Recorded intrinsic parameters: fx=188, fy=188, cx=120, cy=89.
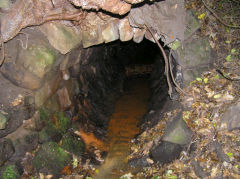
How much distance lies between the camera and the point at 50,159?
11.4 ft

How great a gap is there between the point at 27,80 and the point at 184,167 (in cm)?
299

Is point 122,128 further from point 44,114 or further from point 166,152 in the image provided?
point 44,114

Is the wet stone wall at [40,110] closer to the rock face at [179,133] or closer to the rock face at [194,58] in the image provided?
the rock face at [179,133]

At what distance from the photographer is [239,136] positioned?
2.87 meters

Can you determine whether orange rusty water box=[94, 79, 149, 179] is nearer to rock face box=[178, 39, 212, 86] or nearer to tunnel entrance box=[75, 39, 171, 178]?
tunnel entrance box=[75, 39, 171, 178]

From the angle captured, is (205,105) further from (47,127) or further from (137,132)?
(47,127)

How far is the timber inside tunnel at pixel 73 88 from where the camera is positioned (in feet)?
9.30

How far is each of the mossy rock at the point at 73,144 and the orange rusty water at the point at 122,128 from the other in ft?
1.97

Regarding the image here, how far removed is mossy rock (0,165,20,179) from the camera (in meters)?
2.78

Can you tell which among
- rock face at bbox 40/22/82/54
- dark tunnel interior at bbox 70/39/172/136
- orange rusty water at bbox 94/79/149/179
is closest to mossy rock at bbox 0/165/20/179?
orange rusty water at bbox 94/79/149/179

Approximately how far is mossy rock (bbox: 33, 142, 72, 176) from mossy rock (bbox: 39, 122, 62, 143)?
9 cm

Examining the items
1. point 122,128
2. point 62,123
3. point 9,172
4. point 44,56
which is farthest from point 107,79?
point 9,172

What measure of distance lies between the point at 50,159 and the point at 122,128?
2159mm

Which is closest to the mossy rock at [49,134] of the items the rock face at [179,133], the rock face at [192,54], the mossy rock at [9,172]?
the mossy rock at [9,172]
